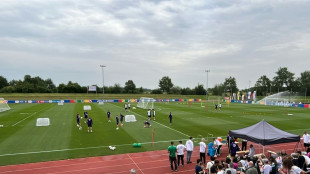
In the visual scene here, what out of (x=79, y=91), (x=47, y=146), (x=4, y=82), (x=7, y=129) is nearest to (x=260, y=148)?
(x=47, y=146)

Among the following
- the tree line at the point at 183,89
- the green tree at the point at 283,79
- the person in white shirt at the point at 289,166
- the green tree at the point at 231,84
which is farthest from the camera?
the green tree at the point at 231,84

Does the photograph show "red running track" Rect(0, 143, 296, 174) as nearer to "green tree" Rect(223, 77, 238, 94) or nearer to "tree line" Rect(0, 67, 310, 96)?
"tree line" Rect(0, 67, 310, 96)

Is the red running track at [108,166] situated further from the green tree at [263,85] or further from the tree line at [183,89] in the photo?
the green tree at [263,85]

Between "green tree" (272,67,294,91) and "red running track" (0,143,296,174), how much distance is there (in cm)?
13208

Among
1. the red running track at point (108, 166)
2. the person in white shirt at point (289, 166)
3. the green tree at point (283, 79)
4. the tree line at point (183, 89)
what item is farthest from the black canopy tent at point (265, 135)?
the green tree at point (283, 79)

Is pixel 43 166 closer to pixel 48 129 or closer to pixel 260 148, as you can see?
pixel 48 129

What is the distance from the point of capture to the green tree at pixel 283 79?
415 ft

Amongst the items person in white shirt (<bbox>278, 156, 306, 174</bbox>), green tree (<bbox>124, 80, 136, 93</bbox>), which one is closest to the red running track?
person in white shirt (<bbox>278, 156, 306, 174</bbox>)

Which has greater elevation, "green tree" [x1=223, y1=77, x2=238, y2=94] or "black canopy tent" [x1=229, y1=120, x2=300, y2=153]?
"green tree" [x1=223, y1=77, x2=238, y2=94]

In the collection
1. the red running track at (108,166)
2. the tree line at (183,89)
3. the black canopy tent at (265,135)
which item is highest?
the tree line at (183,89)

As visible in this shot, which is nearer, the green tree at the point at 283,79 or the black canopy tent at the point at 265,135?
the black canopy tent at the point at 265,135

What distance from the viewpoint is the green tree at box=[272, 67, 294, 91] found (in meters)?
126

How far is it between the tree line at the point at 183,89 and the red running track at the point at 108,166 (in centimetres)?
10203

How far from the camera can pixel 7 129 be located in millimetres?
24484
